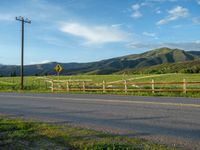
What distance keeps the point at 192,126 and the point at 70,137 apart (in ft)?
11.8

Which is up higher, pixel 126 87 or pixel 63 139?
pixel 126 87

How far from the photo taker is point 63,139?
7590 mm

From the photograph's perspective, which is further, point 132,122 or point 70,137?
point 132,122

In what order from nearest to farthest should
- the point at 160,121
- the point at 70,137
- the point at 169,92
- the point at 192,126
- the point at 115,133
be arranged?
the point at 70,137 < the point at 115,133 < the point at 192,126 < the point at 160,121 < the point at 169,92

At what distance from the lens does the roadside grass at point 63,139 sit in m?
6.73

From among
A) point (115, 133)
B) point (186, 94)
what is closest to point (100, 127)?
point (115, 133)

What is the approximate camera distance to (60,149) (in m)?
6.55

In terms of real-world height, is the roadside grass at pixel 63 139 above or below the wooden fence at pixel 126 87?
below

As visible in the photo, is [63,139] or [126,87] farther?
[126,87]

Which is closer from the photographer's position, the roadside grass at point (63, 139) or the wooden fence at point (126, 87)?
the roadside grass at point (63, 139)

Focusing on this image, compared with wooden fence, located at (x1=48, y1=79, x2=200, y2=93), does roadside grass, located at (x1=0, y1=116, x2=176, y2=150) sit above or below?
below

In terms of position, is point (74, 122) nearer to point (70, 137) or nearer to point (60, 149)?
point (70, 137)

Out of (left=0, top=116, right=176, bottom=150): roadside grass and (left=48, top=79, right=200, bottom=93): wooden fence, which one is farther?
(left=48, top=79, right=200, bottom=93): wooden fence

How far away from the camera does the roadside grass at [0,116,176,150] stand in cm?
673
